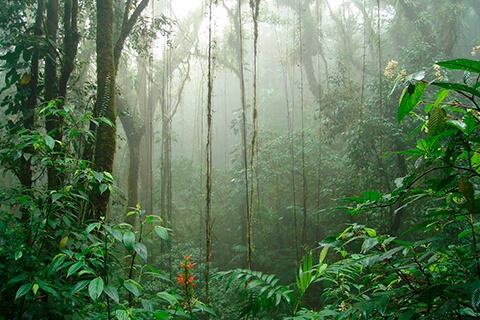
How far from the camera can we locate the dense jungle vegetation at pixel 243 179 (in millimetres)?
596

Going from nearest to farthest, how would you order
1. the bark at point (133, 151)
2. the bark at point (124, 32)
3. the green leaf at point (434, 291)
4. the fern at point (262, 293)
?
the green leaf at point (434, 291) < the fern at point (262, 293) < the bark at point (124, 32) < the bark at point (133, 151)

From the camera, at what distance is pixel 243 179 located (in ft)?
17.6

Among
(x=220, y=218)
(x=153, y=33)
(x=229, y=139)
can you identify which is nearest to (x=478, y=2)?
(x=153, y=33)

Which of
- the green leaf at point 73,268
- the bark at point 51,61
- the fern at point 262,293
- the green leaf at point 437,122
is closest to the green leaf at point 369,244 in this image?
the green leaf at point 437,122

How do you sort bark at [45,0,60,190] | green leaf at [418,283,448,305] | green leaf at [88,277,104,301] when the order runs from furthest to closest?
bark at [45,0,60,190]
green leaf at [88,277,104,301]
green leaf at [418,283,448,305]

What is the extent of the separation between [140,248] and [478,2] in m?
8.02

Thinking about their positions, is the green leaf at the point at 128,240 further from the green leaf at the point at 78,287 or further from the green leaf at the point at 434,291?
the green leaf at the point at 434,291

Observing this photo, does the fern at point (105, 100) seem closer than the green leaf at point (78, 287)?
No

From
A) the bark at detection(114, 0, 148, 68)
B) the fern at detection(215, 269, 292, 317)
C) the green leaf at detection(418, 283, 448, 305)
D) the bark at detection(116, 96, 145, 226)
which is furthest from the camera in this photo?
the bark at detection(116, 96, 145, 226)

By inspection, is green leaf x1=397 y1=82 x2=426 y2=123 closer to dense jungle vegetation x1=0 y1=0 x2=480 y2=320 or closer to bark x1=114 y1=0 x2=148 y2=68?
dense jungle vegetation x1=0 y1=0 x2=480 y2=320

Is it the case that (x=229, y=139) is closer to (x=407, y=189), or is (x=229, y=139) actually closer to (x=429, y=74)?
(x=429, y=74)

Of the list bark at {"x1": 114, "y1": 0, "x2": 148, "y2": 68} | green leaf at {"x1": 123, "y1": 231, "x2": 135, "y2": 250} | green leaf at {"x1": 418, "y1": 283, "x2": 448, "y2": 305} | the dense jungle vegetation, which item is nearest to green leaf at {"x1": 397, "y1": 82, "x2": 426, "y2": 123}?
the dense jungle vegetation

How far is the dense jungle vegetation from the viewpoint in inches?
23.5

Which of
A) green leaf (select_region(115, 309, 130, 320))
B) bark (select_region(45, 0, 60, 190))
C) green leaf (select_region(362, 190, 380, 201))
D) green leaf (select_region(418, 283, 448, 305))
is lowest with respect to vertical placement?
green leaf (select_region(115, 309, 130, 320))
